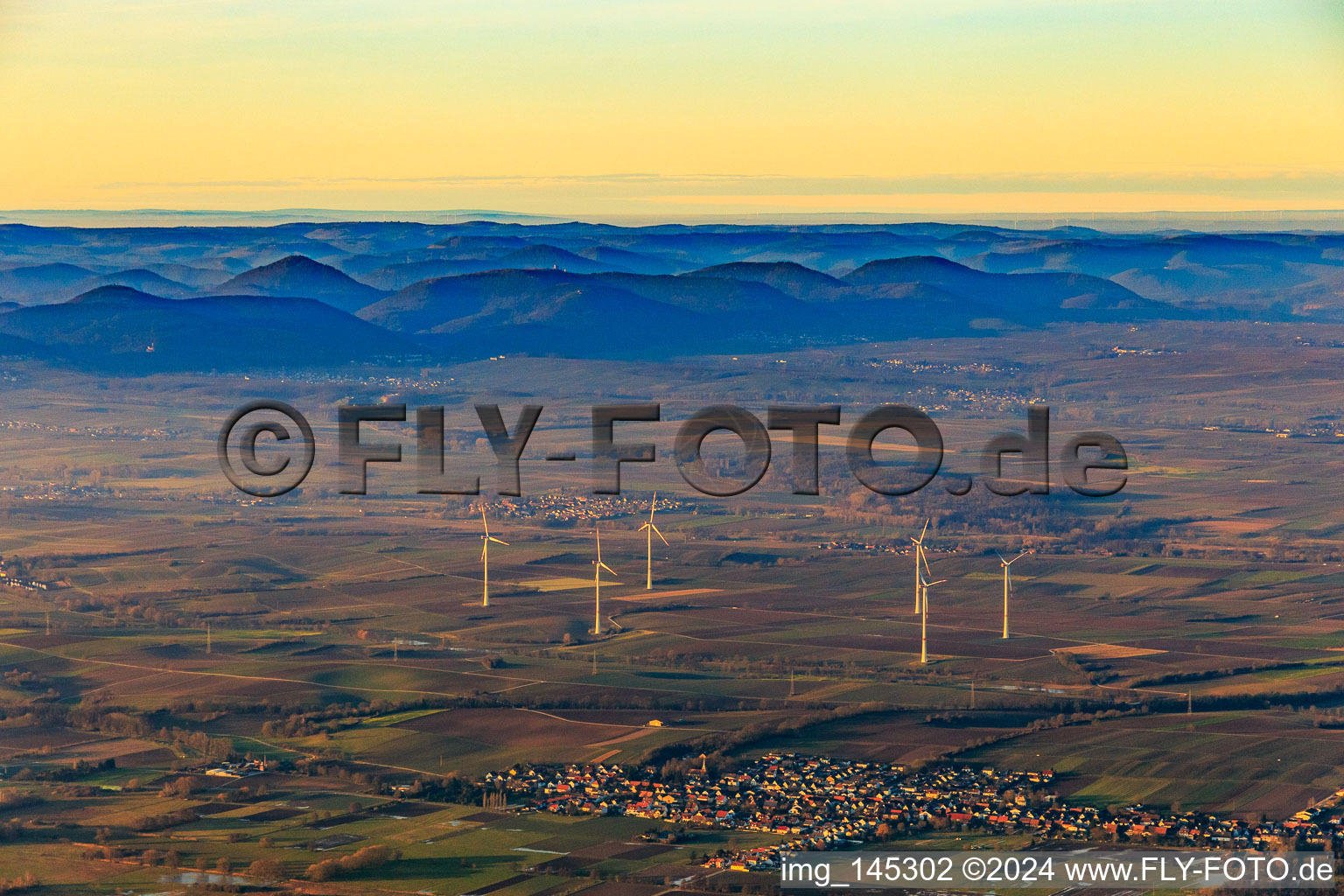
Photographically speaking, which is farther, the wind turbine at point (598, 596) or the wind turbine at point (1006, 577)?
the wind turbine at point (1006, 577)

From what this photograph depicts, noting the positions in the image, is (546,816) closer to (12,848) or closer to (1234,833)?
(12,848)

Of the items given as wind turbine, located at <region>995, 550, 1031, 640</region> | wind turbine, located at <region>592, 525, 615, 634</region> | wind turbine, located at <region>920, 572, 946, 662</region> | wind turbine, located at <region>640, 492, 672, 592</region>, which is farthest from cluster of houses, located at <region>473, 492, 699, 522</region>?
wind turbine, located at <region>920, 572, 946, 662</region>

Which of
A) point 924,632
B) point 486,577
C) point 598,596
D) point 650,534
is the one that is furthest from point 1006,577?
point 650,534

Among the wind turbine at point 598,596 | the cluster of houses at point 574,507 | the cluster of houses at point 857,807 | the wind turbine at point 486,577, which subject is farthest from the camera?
the cluster of houses at point 574,507

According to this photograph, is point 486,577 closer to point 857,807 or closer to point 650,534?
point 650,534

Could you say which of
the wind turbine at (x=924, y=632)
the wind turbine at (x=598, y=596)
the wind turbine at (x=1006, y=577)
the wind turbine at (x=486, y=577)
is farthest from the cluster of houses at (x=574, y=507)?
the wind turbine at (x=924, y=632)

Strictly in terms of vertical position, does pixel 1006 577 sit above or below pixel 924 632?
above

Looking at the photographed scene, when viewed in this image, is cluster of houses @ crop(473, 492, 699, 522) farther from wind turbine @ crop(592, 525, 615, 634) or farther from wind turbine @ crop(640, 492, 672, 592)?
wind turbine @ crop(592, 525, 615, 634)

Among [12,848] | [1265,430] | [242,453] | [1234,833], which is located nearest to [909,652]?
[1234,833]

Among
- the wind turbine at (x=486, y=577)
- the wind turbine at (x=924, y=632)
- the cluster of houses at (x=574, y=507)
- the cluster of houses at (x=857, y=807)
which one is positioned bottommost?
the cluster of houses at (x=857, y=807)

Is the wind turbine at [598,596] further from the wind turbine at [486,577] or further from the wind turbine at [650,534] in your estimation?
the wind turbine at [486,577]
